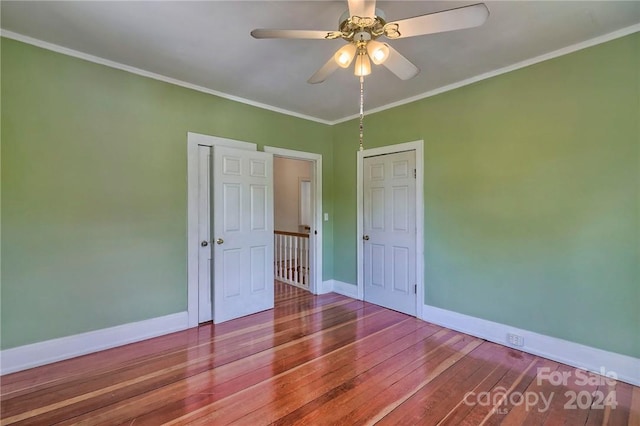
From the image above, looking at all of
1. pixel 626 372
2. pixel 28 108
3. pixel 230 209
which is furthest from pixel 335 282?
pixel 28 108

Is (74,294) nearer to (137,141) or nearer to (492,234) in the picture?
(137,141)

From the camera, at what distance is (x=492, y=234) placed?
289 centimetres

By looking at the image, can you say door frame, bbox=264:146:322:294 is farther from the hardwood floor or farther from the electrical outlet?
the electrical outlet

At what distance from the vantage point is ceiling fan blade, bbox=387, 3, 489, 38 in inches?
55.4

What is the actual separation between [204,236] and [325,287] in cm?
203

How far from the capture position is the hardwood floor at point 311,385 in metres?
1.85

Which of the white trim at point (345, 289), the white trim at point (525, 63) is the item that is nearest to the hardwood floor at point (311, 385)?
the white trim at point (345, 289)

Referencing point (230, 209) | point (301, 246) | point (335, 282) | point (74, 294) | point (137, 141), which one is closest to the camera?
point (74, 294)

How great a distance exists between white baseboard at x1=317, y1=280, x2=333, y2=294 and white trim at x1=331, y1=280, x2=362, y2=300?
0.05 metres

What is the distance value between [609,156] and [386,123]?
2.18 meters

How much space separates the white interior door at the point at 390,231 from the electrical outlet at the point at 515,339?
Answer: 1.01m

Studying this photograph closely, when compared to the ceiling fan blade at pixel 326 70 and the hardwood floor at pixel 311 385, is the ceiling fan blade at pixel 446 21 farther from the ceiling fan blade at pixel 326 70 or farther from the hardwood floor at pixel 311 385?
the hardwood floor at pixel 311 385

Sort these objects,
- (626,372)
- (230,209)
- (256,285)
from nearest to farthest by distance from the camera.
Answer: (626,372) < (230,209) < (256,285)

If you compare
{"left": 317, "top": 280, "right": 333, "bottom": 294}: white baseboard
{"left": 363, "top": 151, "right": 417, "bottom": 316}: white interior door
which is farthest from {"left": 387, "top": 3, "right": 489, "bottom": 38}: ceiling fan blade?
{"left": 317, "top": 280, "right": 333, "bottom": 294}: white baseboard
